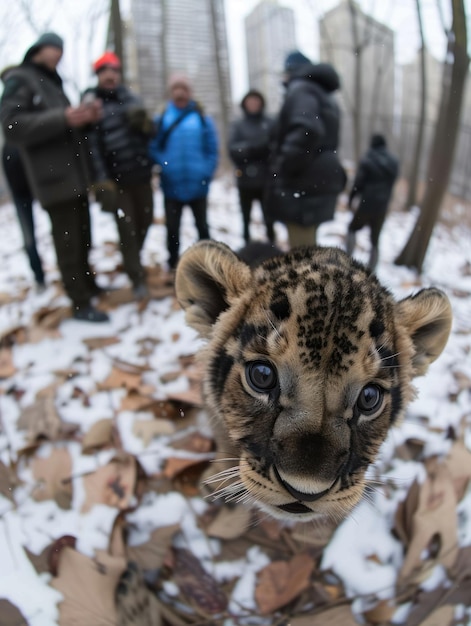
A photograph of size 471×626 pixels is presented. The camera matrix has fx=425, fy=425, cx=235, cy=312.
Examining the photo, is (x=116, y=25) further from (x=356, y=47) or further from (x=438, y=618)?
(x=438, y=618)

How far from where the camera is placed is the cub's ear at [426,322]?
2.06 m

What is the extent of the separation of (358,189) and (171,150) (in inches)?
87.3

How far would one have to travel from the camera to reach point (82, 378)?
370cm

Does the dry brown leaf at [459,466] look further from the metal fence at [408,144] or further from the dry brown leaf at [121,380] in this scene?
the metal fence at [408,144]

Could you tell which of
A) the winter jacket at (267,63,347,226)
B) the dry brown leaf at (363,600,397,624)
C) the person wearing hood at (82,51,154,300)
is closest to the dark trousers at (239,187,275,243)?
the person wearing hood at (82,51,154,300)

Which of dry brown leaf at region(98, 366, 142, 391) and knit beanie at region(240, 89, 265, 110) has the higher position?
knit beanie at region(240, 89, 265, 110)

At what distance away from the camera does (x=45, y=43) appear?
2.36m

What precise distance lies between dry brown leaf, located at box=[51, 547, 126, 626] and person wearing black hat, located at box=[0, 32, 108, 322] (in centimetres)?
245

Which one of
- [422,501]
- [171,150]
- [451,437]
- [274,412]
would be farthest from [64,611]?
[171,150]

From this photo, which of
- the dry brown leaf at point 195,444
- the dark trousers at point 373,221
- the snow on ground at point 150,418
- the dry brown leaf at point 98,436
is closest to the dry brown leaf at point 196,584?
the snow on ground at point 150,418

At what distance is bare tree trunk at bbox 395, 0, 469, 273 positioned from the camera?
3238 millimetres

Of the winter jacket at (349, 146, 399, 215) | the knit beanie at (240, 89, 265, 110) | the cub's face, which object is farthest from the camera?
the knit beanie at (240, 89, 265, 110)

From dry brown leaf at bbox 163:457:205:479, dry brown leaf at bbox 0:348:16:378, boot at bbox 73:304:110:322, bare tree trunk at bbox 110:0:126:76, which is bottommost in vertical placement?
dry brown leaf at bbox 163:457:205:479

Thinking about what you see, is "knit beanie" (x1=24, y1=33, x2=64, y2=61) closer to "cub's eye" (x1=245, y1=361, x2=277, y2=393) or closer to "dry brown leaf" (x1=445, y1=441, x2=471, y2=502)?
"cub's eye" (x1=245, y1=361, x2=277, y2=393)
